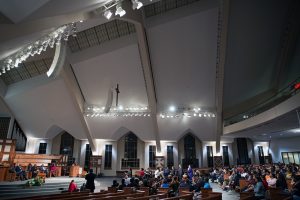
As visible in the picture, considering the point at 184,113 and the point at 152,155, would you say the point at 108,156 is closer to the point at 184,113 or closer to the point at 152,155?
the point at 152,155

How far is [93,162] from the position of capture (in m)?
18.1

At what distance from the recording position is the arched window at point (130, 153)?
19219 millimetres

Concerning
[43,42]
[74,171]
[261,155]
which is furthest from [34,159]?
[261,155]

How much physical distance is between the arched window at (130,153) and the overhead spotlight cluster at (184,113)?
5.90 m

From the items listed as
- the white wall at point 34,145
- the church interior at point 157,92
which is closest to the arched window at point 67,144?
the church interior at point 157,92

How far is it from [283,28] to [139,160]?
1465cm

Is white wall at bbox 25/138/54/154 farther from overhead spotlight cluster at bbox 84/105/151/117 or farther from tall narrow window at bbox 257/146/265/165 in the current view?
tall narrow window at bbox 257/146/265/165

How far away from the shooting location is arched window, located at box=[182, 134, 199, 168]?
751 inches

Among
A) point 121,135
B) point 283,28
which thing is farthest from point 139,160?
point 283,28

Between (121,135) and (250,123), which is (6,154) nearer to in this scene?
(121,135)

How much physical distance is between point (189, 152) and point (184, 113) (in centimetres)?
629

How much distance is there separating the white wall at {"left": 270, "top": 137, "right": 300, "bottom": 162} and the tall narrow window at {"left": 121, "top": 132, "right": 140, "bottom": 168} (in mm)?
12333

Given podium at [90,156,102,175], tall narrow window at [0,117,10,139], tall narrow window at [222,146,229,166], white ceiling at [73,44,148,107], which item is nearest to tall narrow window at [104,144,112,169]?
podium at [90,156,102,175]

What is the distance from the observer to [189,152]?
19734mm
